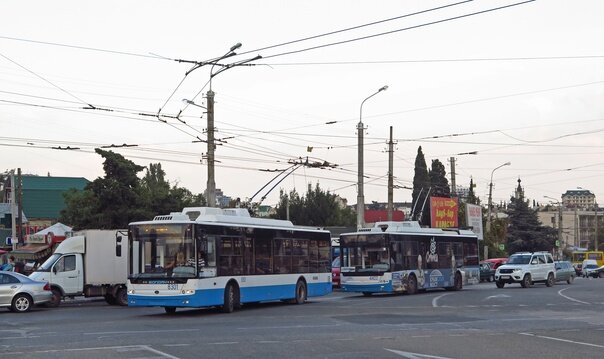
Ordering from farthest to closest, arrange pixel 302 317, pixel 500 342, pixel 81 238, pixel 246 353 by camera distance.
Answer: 1. pixel 81 238
2. pixel 302 317
3. pixel 500 342
4. pixel 246 353

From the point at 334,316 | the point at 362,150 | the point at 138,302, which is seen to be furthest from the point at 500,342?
the point at 362,150

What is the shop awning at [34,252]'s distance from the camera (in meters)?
39.5

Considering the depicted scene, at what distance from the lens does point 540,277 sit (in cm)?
4634

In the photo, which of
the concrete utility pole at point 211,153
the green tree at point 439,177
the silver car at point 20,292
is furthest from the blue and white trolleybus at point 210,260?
the green tree at point 439,177

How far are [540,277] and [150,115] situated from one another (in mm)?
24297

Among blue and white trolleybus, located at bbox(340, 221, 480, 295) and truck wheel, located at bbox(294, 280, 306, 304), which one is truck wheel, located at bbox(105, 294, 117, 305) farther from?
blue and white trolleybus, located at bbox(340, 221, 480, 295)

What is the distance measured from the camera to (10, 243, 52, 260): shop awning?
39.5 metres

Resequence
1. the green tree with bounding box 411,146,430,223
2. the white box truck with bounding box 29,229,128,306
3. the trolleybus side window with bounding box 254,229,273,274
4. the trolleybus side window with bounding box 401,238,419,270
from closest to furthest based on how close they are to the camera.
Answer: the trolleybus side window with bounding box 254,229,273,274 → the white box truck with bounding box 29,229,128,306 → the trolleybus side window with bounding box 401,238,419,270 → the green tree with bounding box 411,146,430,223

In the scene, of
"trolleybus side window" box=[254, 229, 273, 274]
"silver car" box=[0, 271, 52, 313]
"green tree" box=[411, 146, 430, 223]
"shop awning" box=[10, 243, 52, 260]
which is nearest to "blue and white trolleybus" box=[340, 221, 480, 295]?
"trolleybus side window" box=[254, 229, 273, 274]

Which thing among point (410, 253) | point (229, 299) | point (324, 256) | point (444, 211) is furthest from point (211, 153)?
point (444, 211)

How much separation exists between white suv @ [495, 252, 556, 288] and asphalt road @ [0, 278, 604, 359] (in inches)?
592

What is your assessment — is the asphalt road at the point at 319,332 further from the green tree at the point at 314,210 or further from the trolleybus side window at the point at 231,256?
the green tree at the point at 314,210

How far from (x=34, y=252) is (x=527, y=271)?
24.8 m

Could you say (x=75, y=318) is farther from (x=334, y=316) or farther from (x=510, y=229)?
(x=510, y=229)
